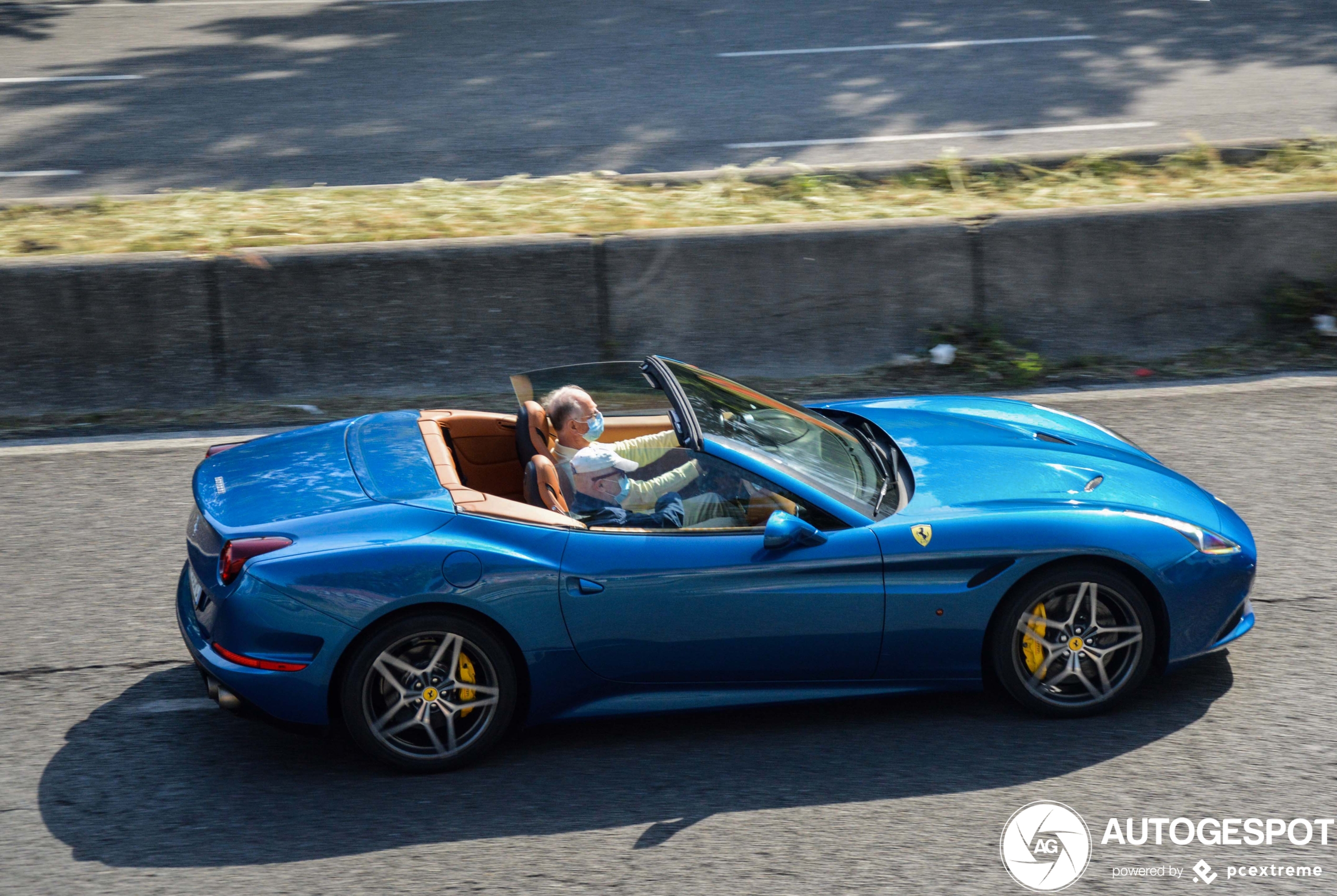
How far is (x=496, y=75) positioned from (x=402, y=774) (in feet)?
31.7

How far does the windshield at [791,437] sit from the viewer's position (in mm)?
4445

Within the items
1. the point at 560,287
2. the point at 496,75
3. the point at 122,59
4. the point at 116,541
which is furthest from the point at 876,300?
the point at 122,59

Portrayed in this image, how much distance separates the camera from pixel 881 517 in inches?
171

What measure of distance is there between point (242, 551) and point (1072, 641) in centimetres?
276

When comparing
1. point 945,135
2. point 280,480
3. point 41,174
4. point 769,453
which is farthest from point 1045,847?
point 41,174

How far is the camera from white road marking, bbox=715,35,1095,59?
13016 mm

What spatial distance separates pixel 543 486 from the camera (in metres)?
4.50

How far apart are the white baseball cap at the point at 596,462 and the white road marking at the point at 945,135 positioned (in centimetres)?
654

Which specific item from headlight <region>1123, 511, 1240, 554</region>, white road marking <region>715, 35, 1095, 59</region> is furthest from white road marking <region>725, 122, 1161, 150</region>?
headlight <region>1123, 511, 1240, 554</region>

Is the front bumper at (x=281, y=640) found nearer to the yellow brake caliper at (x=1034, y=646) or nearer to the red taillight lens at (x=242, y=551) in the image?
the red taillight lens at (x=242, y=551)

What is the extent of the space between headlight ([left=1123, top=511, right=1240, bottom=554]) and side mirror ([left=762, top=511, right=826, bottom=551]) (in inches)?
44.0

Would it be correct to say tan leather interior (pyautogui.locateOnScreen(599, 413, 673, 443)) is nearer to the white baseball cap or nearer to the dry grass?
the white baseball cap

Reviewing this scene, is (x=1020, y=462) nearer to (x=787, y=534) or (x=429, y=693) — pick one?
(x=787, y=534)

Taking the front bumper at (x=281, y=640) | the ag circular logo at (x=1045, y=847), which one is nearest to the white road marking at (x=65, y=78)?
the front bumper at (x=281, y=640)
